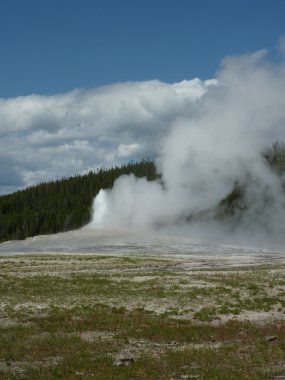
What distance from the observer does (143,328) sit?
29.2m

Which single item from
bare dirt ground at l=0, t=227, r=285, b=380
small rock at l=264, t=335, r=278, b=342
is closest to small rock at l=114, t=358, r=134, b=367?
bare dirt ground at l=0, t=227, r=285, b=380

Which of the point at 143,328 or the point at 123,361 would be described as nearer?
the point at 123,361

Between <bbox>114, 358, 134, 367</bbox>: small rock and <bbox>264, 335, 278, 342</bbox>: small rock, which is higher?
<bbox>114, 358, 134, 367</bbox>: small rock

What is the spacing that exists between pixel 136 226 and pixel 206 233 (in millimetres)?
23496

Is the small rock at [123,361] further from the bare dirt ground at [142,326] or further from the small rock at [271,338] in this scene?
the small rock at [271,338]

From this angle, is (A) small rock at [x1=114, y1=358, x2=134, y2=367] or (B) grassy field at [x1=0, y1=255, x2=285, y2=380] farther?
(A) small rock at [x1=114, y1=358, x2=134, y2=367]

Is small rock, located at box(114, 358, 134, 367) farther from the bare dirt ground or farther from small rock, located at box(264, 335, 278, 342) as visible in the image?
small rock, located at box(264, 335, 278, 342)

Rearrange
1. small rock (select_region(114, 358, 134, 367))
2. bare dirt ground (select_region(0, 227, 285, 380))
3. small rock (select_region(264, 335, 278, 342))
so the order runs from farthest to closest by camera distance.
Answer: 1. small rock (select_region(264, 335, 278, 342))
2. small rock (select_region(114, 358, 134, 367))
3. bare dirt ground (select_region(0, 227, 285, 380))

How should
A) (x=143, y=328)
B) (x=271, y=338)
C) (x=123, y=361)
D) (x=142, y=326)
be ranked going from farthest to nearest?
(x=142, y=326) → (x=143, y=328) → (x=271, y=338) → (x=123, y=361)

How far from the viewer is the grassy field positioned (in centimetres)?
2064

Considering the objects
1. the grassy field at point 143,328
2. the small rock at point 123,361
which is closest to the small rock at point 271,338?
the grassy field at point 143,328

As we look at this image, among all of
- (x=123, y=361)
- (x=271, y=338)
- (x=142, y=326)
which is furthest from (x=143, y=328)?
(x=123, y=361)

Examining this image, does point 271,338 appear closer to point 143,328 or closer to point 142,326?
point 143,328

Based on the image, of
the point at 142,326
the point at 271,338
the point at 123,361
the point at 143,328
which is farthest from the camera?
the point at 142,326
